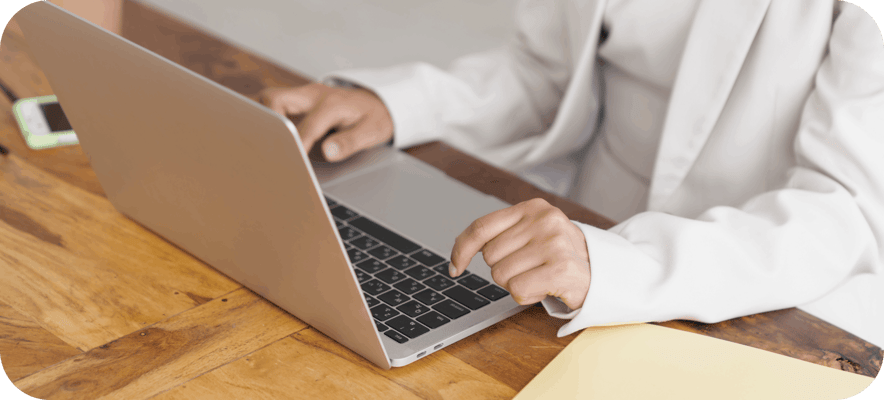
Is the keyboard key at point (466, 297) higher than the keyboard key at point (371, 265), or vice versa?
the keyboard key at point (371, 265)

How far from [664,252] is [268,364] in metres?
0.40

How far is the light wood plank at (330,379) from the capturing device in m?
0.58

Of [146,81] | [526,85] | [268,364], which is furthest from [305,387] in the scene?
[526,85]

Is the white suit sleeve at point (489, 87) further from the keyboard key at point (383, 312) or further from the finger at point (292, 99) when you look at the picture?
the keyboard key at point (383, 312)

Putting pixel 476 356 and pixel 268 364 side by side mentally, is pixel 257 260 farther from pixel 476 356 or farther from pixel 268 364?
pixel 476 356

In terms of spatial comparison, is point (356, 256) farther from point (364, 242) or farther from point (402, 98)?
point (402, 98)

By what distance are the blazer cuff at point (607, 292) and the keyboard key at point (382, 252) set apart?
0.18 metres

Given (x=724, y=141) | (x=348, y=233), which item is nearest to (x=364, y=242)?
(x=348, y=233)

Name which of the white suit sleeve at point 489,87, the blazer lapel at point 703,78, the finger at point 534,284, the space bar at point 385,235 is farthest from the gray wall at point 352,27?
the finger at point 534,284

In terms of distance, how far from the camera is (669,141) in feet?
3.43

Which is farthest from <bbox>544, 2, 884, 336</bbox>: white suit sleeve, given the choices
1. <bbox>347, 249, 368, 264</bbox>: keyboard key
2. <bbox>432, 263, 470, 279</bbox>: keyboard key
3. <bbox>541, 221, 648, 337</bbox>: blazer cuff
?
<bbox>347, 249, 368, 264</bbox>: keyboard key

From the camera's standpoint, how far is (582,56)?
1152mm

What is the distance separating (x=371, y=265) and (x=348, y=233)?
3.0 inches

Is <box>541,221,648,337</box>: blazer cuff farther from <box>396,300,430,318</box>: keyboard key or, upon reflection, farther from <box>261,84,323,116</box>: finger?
<box>261,84,323,116</box>: finger
